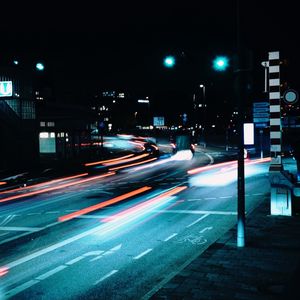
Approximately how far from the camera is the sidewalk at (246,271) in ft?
22.4

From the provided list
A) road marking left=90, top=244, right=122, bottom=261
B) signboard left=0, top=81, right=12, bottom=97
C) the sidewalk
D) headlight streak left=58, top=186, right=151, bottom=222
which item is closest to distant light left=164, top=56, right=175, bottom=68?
headlight streak left=58, top=186, right=151, bottom=222

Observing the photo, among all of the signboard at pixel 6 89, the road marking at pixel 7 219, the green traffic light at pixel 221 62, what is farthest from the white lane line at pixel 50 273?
the signboard at pixel 6 89

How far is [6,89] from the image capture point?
31062 mm

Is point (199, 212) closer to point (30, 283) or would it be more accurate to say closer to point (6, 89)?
point (30, 283)

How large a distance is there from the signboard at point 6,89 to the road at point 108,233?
1008cm

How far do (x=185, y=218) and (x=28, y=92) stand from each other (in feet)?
91.0

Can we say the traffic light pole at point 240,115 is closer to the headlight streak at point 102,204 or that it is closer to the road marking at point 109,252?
the road marking at point 109,252

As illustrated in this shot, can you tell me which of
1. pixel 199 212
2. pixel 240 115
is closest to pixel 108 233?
pixel 199 212

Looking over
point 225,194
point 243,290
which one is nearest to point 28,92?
point 225,194

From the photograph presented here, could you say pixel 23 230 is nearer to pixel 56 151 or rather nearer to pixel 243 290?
pixel 243 290

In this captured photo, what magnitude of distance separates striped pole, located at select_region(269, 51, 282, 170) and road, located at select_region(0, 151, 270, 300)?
2.54 m

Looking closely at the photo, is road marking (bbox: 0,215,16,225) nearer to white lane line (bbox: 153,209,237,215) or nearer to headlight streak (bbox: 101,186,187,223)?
headlight streak (bbox: 101,186,187,223)

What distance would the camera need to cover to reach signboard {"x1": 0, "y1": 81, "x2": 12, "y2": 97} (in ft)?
101

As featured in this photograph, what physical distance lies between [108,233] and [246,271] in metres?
5.43
